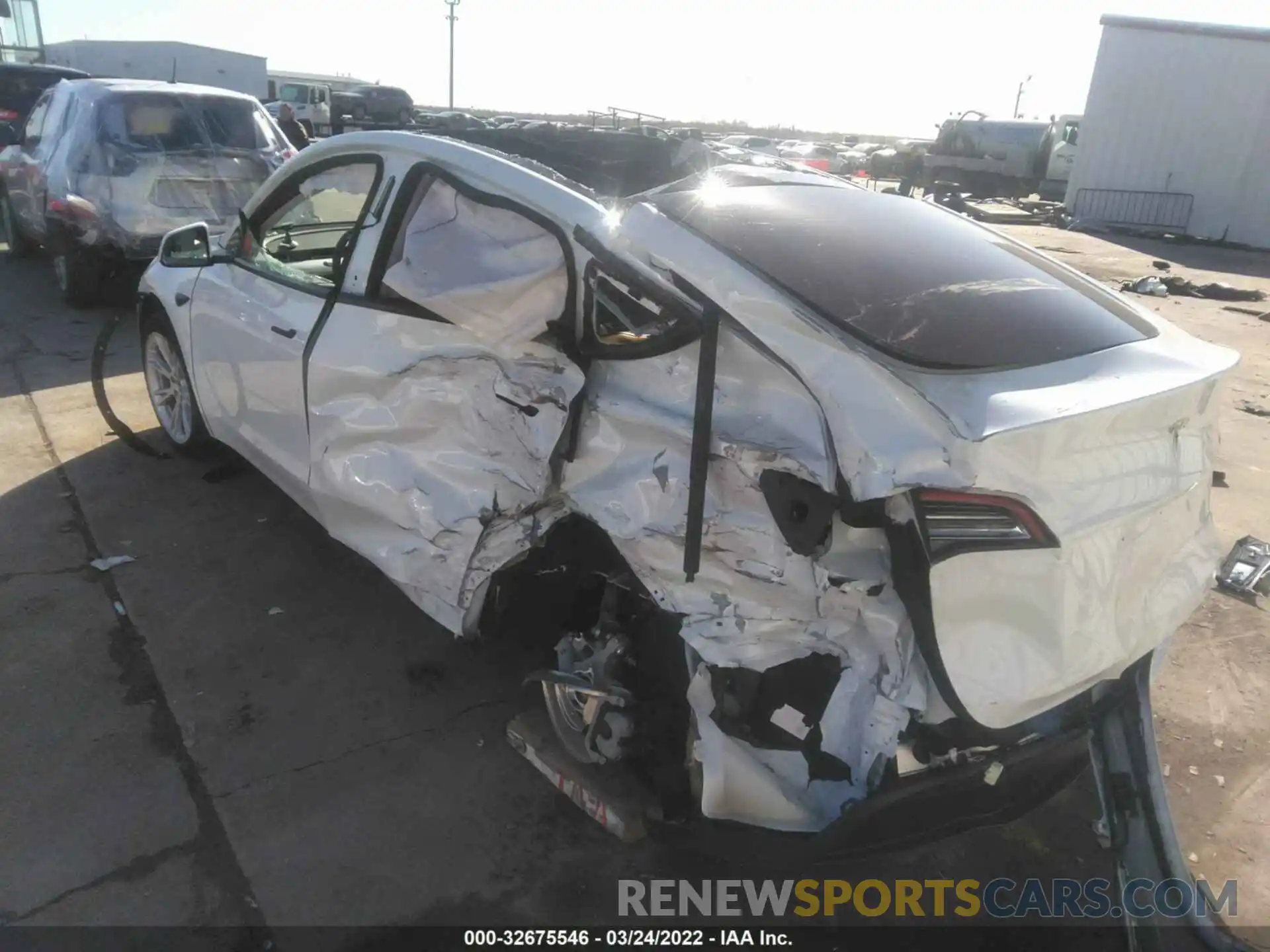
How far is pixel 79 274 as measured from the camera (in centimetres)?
798

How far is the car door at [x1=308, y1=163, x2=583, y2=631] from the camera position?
2572mm

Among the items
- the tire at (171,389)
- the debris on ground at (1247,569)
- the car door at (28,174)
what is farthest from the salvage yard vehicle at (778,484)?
the car door at (28,174)

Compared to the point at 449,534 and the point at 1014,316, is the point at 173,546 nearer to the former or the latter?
the point at 449,534

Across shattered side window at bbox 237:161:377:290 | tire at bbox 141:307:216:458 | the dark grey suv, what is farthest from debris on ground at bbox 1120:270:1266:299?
the dark grey suv

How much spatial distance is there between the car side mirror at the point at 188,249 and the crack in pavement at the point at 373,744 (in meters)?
2.36

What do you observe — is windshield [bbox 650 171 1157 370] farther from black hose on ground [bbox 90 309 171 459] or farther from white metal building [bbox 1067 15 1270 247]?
white metal building [bbox 1067 15 1270 247]

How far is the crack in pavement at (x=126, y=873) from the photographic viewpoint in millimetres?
2303

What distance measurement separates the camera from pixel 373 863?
2.55 metres

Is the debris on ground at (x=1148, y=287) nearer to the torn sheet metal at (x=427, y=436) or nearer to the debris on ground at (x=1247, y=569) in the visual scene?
the debris on ground at (x=1247, y=569)

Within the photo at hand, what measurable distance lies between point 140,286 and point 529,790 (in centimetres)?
378

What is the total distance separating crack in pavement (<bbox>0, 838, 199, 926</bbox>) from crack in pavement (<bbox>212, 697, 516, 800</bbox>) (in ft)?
0.69

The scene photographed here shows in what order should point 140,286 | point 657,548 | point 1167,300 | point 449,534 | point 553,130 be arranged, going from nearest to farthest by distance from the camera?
point 657,548 → point 449,534 → point 553,130 → point 140,286 → point 1167,300

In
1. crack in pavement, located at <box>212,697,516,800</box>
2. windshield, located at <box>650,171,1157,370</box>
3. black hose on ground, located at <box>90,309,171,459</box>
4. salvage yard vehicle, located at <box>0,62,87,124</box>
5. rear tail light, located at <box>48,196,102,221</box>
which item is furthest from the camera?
salvage yard vehicle, located at <box>0,62,87,124</box>

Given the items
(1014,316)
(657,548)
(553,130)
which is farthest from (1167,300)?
(657,548)
